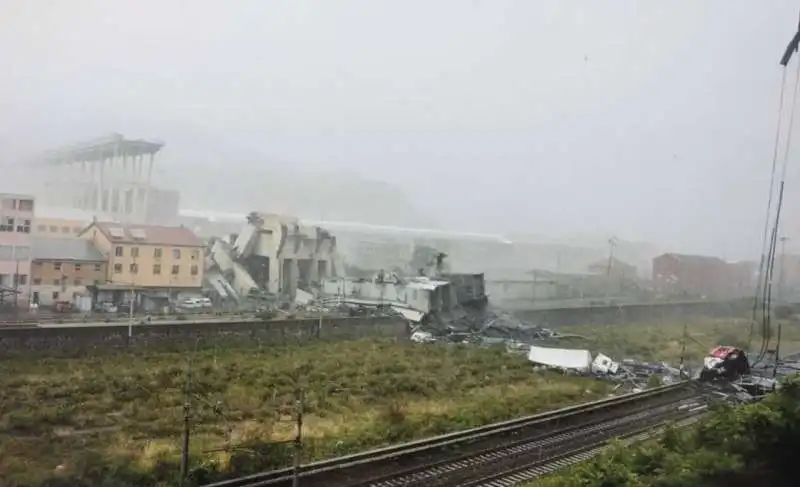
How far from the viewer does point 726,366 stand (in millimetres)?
6285

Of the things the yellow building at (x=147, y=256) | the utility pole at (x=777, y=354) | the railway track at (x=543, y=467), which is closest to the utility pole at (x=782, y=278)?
the utility pole at (x=777, y=354)

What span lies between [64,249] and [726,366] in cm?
668

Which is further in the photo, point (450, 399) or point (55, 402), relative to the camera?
point (450, 399)

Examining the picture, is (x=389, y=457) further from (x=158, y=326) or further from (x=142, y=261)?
(x=142, y=261)

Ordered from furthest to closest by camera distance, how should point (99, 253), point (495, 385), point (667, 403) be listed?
point (99, 253) → point (495, 385) → point (667, 403)

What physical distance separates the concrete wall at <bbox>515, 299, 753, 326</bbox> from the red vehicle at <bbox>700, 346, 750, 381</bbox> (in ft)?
12.1

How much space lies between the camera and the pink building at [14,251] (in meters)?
5.45

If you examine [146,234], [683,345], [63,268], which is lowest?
[683,345]

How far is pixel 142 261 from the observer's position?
6.91 meters

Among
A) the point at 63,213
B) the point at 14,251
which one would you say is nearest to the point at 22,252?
the point at 14,251

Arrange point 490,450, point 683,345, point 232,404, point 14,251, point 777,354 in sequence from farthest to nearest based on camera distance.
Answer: point 683,345 → point 777,354 → point 14,251 → point 232,404 → point 490,450

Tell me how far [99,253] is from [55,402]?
2807 mm

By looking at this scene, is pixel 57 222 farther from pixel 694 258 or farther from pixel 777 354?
pixel 694 258

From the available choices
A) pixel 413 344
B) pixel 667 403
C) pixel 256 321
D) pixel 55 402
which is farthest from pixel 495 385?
pixel 55 402
